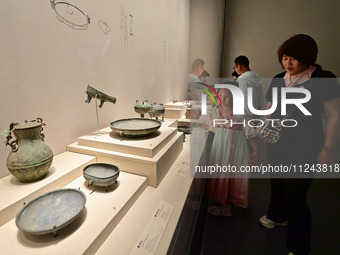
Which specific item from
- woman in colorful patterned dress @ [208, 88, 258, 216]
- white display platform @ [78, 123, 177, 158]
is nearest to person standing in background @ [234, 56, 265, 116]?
woman in colorful patterned dress @ [208, 88, 258, 216]

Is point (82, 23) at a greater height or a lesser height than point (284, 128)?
greater

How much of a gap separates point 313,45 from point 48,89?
1.63 metres

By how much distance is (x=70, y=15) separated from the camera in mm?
1161

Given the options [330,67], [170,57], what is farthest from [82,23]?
[330,67]

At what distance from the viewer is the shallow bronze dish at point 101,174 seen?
885 millimetres

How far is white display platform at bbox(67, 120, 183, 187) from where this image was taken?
1.08 metres

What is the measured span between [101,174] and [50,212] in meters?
0.30

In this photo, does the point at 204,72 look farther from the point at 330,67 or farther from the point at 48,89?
the point at 48,89

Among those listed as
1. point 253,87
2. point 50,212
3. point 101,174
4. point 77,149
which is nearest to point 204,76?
point 253,87

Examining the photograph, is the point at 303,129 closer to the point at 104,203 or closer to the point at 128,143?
the point at 128,143

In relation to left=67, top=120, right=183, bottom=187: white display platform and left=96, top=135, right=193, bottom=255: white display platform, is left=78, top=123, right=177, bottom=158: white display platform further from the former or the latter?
left=96, top=135, right=193, bottom=255: white display platform

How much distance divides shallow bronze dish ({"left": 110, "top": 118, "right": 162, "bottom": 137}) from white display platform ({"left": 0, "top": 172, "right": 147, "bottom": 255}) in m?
0.40

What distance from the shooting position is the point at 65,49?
1.16 m

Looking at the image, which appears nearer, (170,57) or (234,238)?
(234,238)
